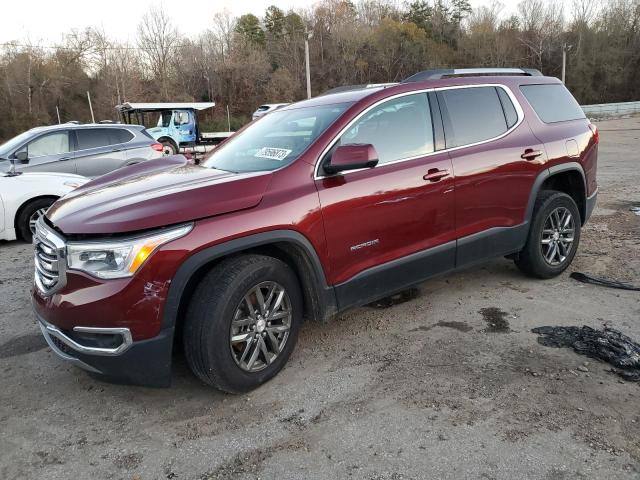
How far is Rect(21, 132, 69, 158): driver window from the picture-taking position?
30.7 feet

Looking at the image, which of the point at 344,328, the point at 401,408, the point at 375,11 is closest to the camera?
the point at 401,408

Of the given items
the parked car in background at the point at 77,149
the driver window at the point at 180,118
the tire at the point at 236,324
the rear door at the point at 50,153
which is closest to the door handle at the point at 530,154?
the tire at the point at 236,324

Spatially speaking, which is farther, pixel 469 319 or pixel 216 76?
pixel 216 76

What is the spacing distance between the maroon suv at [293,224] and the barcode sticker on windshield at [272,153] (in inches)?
0.5

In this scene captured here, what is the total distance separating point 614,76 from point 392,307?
207ft

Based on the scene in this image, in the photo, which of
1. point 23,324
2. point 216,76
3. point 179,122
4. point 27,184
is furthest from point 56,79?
point 23,324

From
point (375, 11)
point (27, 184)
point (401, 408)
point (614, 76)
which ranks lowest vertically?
point (401, 408)

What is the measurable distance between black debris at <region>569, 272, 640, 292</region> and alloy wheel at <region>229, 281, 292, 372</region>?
3.07m

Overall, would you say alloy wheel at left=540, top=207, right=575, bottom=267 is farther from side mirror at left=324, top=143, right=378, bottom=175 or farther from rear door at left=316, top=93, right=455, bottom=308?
side mirror at left=324, top=143, right=378, bottom=175

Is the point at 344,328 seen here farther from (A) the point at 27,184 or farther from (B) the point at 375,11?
(B) the point at 375,11

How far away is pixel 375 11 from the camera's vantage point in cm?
7006

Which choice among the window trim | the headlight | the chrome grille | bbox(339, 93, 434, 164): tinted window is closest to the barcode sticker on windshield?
the window trim

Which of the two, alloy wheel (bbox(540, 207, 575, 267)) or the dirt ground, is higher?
alloy wheel (bbox(540, 207, 575, 267))

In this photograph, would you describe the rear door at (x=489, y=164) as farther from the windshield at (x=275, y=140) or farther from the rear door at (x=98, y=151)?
the rear door at (x=98, y=151)
